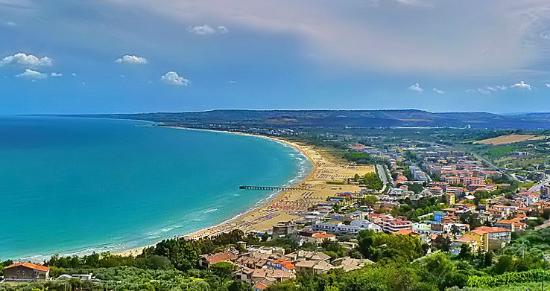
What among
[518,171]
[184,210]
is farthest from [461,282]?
[518,171]

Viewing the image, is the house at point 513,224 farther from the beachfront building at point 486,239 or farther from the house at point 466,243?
the house at point 466,243

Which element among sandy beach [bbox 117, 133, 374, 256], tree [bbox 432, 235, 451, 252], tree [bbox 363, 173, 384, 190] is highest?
tree [bbox 432, 235, 451, 252]

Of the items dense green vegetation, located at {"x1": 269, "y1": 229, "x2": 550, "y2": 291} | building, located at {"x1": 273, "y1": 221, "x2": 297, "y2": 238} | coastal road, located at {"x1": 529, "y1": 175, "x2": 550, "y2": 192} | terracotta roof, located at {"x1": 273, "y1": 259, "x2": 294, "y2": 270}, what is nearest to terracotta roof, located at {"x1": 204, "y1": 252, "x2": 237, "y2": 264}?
terracotta roof, located at {"x1": 273, "y1": 259, "x2": 294, "y2": 270}

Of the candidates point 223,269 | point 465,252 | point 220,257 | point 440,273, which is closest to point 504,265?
point 440,273

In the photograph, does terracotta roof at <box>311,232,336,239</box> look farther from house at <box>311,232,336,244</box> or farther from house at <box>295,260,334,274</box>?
house at <box>295,260,334,274</box>

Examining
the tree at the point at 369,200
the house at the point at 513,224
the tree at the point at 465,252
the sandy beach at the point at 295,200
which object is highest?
the tree at the point at 465,252

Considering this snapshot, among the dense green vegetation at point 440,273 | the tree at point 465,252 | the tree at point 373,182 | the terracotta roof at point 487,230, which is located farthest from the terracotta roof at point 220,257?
the tree at point 373,182

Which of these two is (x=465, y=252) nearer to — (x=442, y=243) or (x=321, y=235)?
(x=442, y=243)
